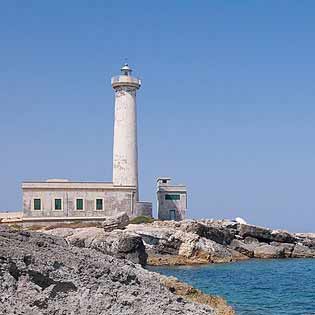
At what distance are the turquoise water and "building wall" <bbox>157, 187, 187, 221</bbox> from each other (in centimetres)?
1839

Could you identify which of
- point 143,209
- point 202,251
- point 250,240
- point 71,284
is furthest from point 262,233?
point 71,284

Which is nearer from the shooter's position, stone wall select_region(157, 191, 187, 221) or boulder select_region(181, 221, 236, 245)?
boulder select_region(181, 221, 236, 245)

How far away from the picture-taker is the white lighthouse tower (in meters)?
65.4

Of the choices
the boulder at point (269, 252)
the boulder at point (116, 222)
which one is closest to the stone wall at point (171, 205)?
the boulder at point (116, 222)

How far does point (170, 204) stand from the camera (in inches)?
2687

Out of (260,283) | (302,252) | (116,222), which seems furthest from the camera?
(302,252)

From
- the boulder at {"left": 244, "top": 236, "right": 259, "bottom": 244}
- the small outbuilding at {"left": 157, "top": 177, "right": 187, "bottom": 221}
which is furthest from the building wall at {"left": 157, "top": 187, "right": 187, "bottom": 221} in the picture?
the boulder at {"left": 244, "top": 236, "right": 259, "bottom": 244}

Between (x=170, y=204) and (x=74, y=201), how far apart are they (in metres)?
12.1

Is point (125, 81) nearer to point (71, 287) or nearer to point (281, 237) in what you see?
point (281, 237)

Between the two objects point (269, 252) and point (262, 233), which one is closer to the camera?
point (269, 252)

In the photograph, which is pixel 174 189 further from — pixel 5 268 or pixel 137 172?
pixel 5 268

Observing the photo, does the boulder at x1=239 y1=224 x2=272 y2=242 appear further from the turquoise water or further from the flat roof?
the flat roof

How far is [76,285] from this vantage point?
7852 millimetres

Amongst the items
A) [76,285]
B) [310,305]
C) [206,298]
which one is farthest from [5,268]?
[310,305]
